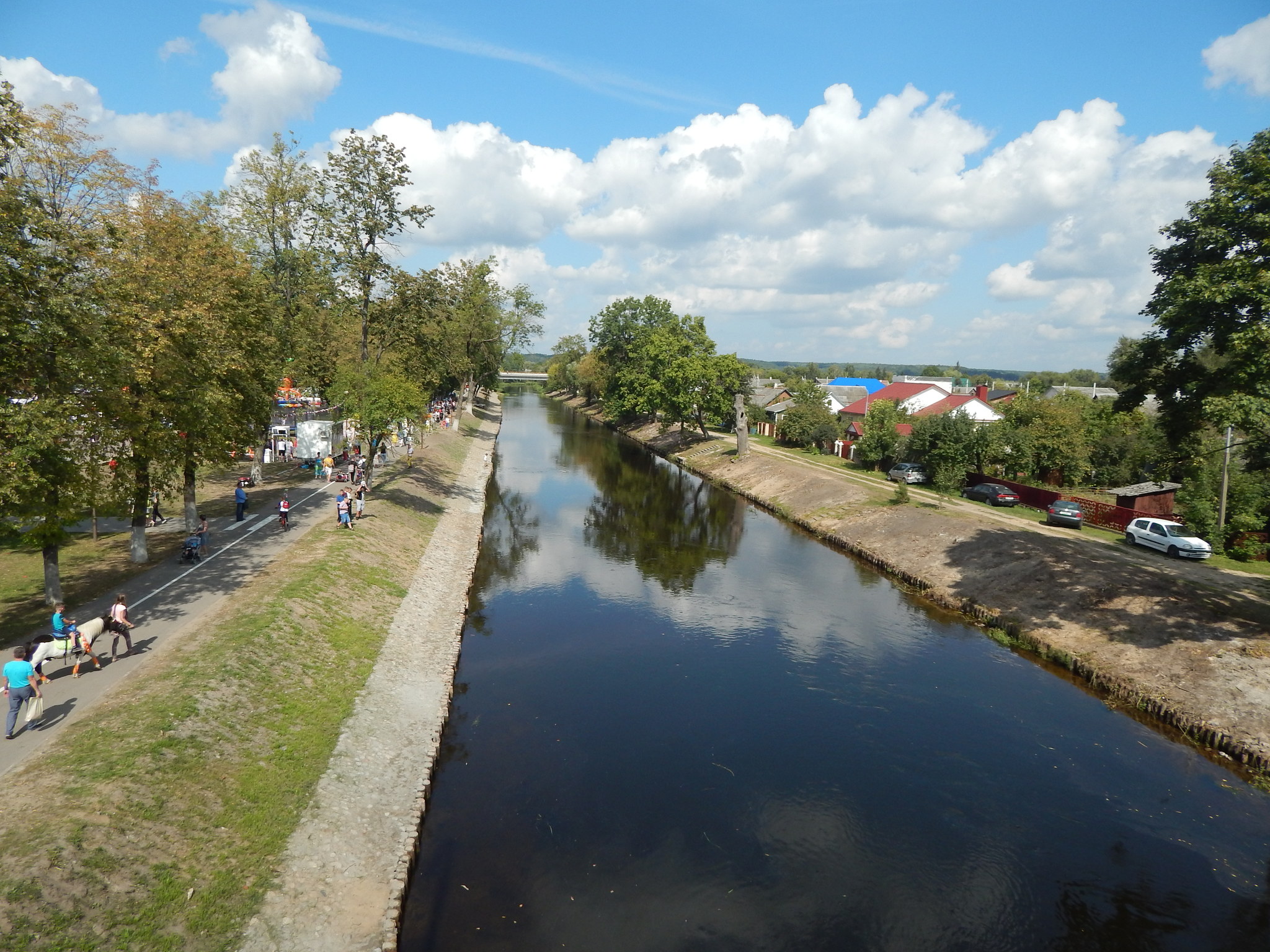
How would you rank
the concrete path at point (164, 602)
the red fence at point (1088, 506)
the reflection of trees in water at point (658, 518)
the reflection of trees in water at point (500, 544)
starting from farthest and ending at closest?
the red fence at point (1088, 506) < the reflection of trees in water at point (658, 518) < the reflection of trees in water at point (500, 544) < the concrete path at point (164, 602)

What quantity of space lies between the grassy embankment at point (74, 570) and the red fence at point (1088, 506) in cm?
4687

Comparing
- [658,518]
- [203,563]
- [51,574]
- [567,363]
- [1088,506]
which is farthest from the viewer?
[567,363]

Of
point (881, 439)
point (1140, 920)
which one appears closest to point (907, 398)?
point (881, 439)

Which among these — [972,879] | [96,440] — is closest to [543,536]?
[96,440]

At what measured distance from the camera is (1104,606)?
26.8 m

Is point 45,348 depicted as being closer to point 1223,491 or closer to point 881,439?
point 1223,491

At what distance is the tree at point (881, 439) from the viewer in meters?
59.1

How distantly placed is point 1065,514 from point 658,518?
25.0 m

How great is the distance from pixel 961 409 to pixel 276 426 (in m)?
52.1

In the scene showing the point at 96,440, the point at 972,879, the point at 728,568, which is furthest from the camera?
the point at 728,568

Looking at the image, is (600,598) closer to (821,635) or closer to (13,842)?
(821,635)

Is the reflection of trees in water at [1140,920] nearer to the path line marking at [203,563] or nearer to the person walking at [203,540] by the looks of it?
the path line marking at [203,563]

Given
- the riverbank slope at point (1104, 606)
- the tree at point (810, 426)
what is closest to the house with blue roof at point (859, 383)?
the tree at point (810, 426)

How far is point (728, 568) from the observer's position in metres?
35.8
